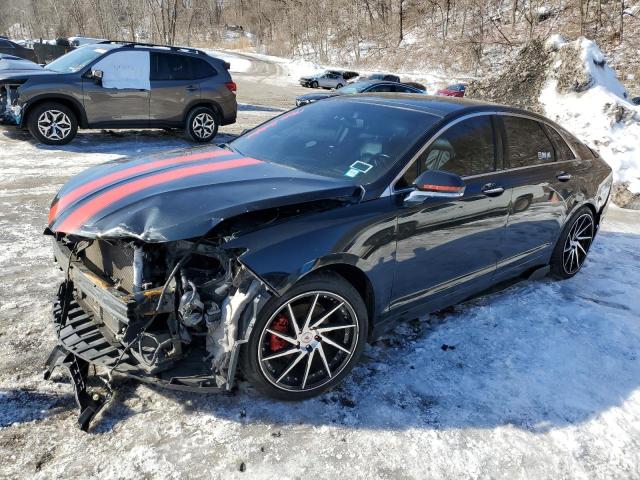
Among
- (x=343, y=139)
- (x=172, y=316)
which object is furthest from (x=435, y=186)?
(x=172, y=316)

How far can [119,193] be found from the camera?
2.85 meters

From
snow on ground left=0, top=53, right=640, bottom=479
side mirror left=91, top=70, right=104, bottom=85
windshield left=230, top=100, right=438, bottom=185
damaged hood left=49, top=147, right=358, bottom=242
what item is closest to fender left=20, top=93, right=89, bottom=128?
side mirror left=91, top=70, right=104, bottom=85

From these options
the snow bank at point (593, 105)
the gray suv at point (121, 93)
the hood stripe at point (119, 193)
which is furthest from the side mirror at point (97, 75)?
the snow bank at point (593, 105)

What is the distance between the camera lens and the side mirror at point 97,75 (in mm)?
8750

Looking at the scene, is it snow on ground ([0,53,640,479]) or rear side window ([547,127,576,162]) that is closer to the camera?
snow on ground ([0,53,640,479])

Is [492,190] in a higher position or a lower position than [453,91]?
lower

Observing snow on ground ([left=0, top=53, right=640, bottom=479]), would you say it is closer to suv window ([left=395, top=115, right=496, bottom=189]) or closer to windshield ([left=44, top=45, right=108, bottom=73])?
suv window ([left=395, top=115, right=496, bottom=189])

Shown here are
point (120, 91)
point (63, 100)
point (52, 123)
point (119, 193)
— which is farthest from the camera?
point (120, 91)

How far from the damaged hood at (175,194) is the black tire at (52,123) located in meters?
6.09

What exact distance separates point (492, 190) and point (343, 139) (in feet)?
3.69

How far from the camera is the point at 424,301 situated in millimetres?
3445

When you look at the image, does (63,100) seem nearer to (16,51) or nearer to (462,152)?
(462,152)

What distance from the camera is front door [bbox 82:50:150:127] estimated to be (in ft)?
29.0

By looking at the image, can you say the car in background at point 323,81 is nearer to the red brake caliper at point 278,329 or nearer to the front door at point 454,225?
the front door at point 454,225
